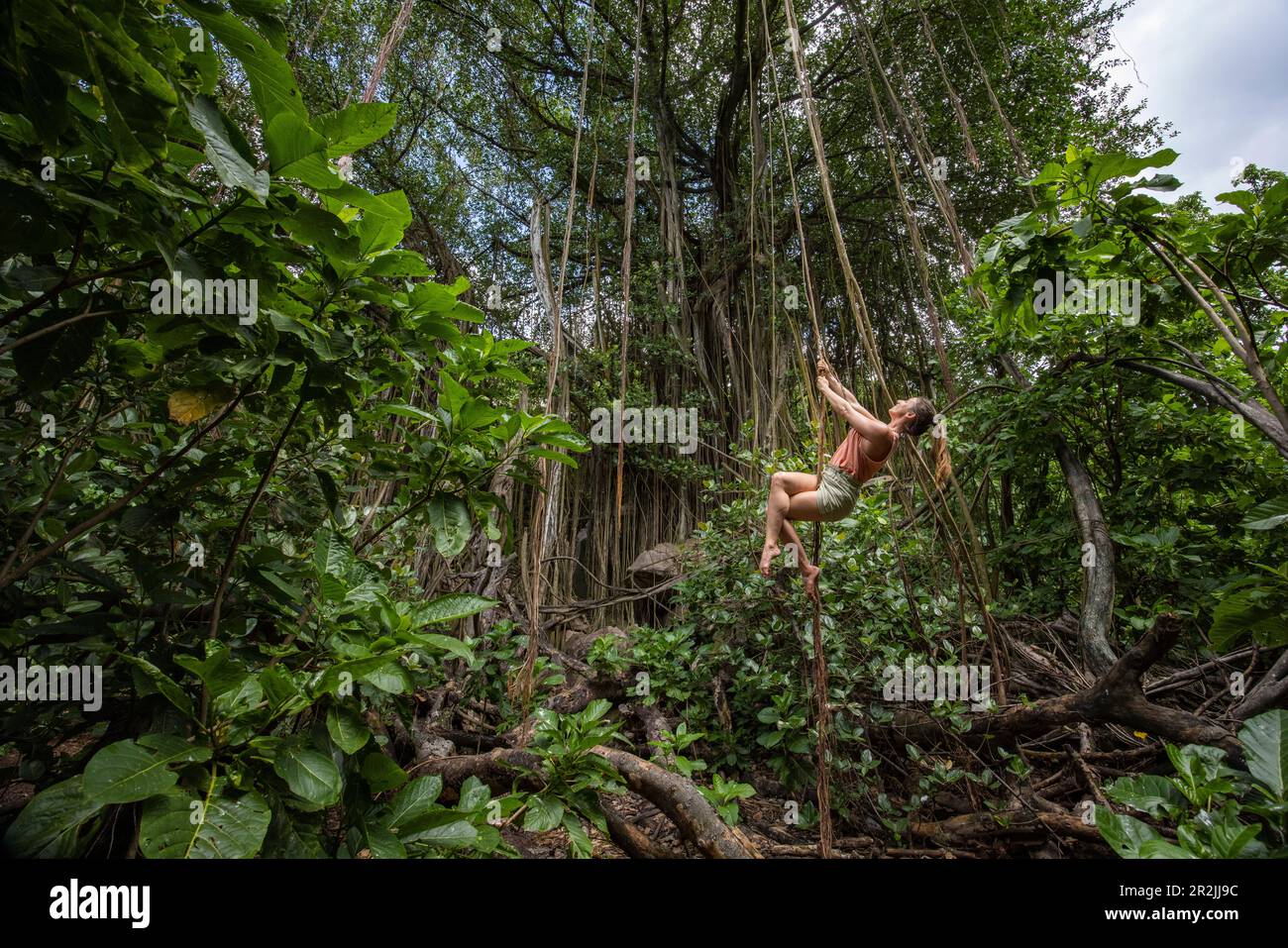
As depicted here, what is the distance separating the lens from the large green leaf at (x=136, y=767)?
2.19 feet

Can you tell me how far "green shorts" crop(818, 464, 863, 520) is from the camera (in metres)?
1.84

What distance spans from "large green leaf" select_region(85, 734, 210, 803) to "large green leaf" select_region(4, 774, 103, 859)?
2cm

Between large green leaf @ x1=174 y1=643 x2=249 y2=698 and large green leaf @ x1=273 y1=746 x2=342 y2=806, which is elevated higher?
large green leaf @ x1=174 y1=643 x2=249 y2=698

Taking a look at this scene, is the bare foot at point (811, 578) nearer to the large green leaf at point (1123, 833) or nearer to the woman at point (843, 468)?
the woman at point (843, 468)

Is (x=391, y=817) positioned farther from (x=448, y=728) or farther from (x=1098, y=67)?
(x=1098, y=67)

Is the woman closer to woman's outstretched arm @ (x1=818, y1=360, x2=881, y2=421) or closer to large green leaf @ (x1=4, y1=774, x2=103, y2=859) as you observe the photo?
woman's outstretched arm @ (x1=818, y1=360, x2=881, y2=421)

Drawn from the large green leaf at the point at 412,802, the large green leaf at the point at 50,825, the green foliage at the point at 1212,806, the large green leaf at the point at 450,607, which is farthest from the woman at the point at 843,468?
→ the large green leaf at the point at 50,825

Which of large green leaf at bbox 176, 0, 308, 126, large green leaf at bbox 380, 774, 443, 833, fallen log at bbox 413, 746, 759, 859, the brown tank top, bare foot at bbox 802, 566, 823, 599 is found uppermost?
large green leaf at bbox 176, 0, 308, 126

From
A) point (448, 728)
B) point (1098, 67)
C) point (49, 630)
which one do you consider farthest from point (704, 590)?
point (1098, 67)

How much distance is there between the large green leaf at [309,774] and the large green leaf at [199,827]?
0.05 meters

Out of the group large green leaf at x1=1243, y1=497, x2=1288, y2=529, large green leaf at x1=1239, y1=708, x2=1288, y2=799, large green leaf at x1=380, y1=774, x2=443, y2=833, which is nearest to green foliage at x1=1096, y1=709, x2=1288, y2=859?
large green leaf at x1=1239, y1=708, x2=1288, y2=799

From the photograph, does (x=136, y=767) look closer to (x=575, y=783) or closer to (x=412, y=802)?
(x=412, y=802)

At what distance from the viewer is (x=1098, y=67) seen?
15.4ft
